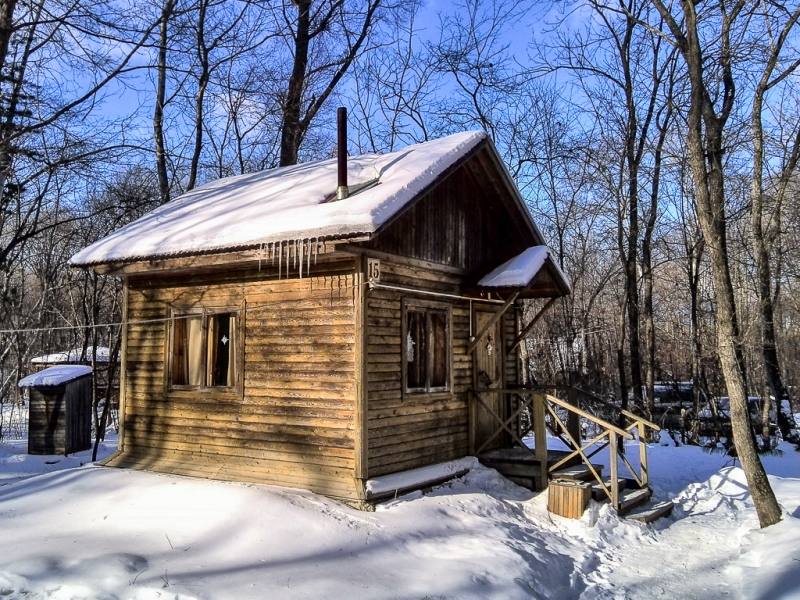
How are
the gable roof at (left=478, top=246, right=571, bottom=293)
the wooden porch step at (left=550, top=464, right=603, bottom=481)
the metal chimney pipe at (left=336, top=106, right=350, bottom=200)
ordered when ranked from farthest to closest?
1. the gable roof at (left=478, top=246, right=571, bottom=293)
2. the wooden porch step at (left=550, top=464, right=603, bottom=481)
3. the metal chimney pipe at (left=336, top=106, right=350, bottom=200)

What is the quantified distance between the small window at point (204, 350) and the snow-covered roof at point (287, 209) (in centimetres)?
120

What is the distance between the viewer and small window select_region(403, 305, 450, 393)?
9797mm

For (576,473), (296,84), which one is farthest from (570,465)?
(296,84)

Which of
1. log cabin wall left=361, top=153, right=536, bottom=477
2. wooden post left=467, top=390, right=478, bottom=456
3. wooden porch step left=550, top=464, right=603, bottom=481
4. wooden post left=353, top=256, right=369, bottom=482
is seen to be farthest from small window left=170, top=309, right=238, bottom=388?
wooden porch step left=550, top=464, right=603, bottom=481

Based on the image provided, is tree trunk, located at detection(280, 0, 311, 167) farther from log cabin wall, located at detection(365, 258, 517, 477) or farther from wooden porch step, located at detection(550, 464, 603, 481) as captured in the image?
wooden porch step, located at detection(550, 464, 603, 481)

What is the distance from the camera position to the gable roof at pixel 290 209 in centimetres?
826

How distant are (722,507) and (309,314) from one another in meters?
7.68

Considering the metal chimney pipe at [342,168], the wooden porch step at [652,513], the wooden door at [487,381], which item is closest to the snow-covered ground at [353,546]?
the wooden porch step at [652,513]

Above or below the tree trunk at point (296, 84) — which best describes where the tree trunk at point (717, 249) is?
below

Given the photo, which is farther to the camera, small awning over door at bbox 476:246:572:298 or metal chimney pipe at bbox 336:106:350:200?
small awning over door at bbox 476:246:572:298

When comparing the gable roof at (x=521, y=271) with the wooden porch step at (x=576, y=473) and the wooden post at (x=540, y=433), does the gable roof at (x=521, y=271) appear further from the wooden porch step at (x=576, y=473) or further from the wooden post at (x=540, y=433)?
the wooden porch step at (x=576, y=473)

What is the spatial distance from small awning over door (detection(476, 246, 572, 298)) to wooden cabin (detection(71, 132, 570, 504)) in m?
0.04

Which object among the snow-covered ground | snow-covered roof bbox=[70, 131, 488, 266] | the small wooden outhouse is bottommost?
the snow-covered ground

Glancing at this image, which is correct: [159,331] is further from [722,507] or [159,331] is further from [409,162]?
[722,507]
